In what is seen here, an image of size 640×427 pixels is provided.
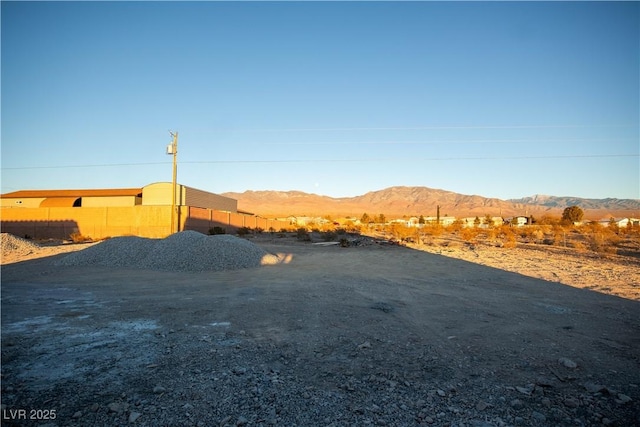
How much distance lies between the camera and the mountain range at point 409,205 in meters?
124

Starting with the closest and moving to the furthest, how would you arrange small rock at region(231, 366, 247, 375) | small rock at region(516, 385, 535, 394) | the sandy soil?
small rock at region(516, 385, 535, 394), small rock at region(231, 366, 247, 375), the sandy soil

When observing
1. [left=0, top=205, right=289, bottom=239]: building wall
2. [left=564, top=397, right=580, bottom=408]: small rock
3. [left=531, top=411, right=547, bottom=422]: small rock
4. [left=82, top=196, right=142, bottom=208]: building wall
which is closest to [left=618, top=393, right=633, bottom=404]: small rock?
[left=564, top=397, right=580, bottom=408]: small rock

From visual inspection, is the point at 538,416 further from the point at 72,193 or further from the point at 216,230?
the point at 72,193

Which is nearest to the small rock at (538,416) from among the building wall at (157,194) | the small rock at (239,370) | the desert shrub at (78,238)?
the small rock at (239,370)

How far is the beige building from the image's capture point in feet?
98.6

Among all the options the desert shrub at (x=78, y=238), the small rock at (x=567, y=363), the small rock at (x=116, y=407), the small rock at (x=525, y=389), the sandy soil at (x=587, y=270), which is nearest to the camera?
the small rock at (x=116, y=407)

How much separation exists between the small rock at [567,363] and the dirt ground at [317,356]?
0.8 inches

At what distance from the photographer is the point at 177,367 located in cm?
432

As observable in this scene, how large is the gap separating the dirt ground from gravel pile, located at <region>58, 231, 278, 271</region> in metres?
4.09

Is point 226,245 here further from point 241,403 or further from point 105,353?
point 241,403

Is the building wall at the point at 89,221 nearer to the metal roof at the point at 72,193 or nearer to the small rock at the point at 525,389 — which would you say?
the metal roof at the point at 72,193

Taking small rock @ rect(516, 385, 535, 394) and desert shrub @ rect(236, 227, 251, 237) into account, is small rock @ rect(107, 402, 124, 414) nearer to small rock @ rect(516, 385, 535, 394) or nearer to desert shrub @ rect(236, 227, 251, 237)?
small rock @ rect(516, 385, 535, 394)

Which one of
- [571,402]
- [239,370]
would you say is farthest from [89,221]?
[571,402]

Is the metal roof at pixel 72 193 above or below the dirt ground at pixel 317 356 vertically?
above
